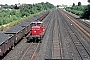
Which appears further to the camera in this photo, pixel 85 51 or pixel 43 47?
pixel 43 47

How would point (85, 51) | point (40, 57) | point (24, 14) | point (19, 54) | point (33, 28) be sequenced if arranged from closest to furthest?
point (40, 57)
point (19, 54)
point (85, 51)
point (33, 28)
point (24, 14)

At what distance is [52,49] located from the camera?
2950 cm

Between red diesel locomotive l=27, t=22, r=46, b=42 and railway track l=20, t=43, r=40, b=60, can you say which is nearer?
railway track l=20, t=43, r=40, b=60

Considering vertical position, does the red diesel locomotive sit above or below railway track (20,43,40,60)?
above

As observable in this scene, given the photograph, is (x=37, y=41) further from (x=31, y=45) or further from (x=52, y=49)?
(x=52, y=49)

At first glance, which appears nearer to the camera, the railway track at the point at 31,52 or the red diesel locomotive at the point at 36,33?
the railway track at the point at 31,52

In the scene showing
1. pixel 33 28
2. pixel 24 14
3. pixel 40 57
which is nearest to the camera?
pixel 40 57

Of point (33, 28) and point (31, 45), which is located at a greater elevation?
point (33, 28)

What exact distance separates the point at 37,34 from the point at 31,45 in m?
2.27

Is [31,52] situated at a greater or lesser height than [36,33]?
lesser

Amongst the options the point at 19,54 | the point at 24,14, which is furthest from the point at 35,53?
the point at 24,14

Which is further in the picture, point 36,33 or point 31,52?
point 36,33

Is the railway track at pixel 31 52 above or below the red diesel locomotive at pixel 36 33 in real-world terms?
below

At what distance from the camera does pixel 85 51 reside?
94.3 feet
